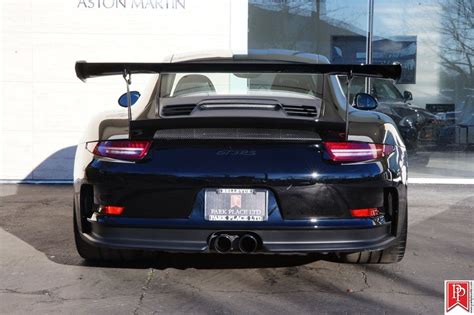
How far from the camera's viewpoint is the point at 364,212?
3.80 metres

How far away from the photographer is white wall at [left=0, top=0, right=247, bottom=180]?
8656mm

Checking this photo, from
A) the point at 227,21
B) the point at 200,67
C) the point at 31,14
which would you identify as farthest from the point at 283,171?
the point at 31,14

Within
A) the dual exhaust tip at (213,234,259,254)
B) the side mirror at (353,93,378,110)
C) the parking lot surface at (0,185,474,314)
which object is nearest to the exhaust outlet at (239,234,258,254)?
the dual exhaust tip at (213,234,259,254)

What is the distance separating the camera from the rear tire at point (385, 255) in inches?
167

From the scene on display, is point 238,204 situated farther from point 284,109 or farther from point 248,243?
point 284,109

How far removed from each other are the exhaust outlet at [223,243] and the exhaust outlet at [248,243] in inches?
2.6

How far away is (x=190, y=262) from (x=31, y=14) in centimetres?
540

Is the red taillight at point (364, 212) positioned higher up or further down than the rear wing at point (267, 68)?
further down

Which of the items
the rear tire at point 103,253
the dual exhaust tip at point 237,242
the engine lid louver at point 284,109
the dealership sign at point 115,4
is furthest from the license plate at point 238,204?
the dealership sign at point 115,4

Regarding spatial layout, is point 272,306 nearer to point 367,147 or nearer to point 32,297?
point 367,147

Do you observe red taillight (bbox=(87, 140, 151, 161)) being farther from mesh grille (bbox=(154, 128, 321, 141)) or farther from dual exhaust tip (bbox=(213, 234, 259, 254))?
dual exhaust tip (bbox=(213, 234, 259, 254))

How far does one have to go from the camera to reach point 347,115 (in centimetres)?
386

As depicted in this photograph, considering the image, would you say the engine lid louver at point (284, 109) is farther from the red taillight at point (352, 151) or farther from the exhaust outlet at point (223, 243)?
the exhaust outlet at point (223, 243)

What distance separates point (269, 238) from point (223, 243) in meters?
0.28
